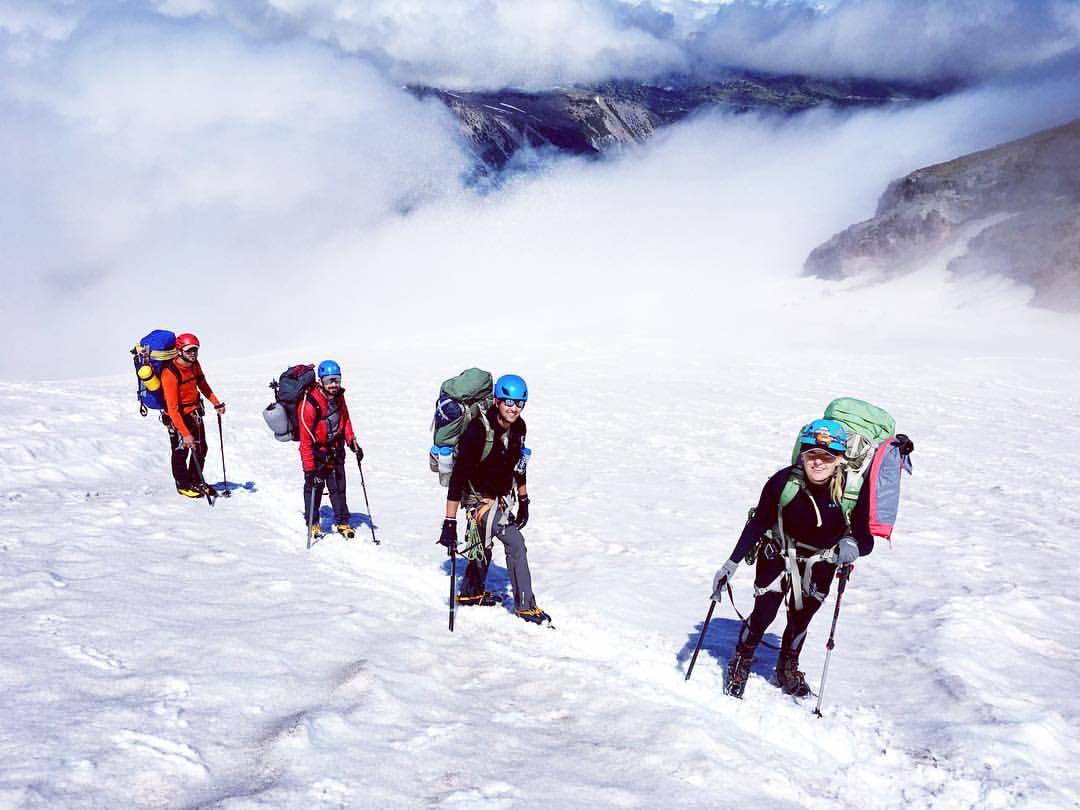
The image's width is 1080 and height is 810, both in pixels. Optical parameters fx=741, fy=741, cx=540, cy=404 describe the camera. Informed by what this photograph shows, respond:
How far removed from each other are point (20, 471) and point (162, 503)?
312 centimetres

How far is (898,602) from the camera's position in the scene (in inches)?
349

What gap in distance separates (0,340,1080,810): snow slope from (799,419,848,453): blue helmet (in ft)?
6.98

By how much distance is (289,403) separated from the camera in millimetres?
9969

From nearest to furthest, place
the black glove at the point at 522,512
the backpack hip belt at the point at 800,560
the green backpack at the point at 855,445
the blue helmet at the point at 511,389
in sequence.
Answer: the green backpack at the point at 855,445 → the backpack hip belt at the point at 800,560 → the blue helmet at the point at 511,389 → the black glove at the point at 522,512

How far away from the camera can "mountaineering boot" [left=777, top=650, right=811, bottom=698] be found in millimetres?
6051

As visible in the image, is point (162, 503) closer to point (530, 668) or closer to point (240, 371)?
point (530, 668)

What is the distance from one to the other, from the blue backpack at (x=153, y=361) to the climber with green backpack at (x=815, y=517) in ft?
28.8

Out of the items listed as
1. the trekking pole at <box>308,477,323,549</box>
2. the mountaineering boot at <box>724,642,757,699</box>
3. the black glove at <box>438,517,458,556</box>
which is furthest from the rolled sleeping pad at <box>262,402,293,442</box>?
the mountaineering boot at <box>724,642,757,699</box>

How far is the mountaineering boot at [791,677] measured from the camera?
6051 mm

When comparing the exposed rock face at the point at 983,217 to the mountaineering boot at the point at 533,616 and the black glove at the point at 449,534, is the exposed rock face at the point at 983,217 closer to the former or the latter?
the mountaineering boot at the point at 533,616

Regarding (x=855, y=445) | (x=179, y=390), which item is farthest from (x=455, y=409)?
(x=179, y=390)

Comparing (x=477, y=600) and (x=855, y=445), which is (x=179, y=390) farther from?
(x=855, y=445)

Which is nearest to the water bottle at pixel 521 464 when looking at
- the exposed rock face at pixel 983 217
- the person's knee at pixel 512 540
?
the person's knee at pixel 512 540

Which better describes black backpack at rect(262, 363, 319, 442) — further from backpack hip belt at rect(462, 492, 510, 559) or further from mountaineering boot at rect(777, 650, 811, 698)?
mountaineering boot at rect(777, 650, 811, 698)
